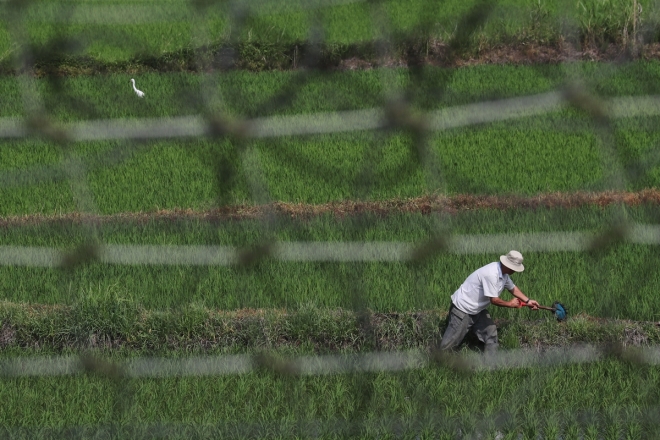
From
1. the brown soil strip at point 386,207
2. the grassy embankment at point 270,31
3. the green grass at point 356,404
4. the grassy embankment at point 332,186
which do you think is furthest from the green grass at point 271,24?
the green grass at point 356,404

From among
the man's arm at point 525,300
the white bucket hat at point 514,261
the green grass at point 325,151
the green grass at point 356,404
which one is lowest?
the green grass at point 325,151

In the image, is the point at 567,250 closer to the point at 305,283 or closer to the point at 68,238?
the point at 305,283

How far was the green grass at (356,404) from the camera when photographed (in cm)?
375

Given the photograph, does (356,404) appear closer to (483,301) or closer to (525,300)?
(483,301)

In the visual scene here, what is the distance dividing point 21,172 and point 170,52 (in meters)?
1.58

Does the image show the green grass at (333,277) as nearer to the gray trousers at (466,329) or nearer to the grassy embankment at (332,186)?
the grassy embankment at (332,186)

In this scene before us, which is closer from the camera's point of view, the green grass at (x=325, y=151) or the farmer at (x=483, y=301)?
the farmer at (x=483, y=301)

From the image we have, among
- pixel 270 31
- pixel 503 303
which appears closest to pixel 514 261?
pixel 503 303

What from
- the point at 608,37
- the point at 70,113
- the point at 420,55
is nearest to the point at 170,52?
the point at 70,113

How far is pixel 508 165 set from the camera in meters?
5.98

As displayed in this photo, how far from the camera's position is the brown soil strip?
5504 millimetres

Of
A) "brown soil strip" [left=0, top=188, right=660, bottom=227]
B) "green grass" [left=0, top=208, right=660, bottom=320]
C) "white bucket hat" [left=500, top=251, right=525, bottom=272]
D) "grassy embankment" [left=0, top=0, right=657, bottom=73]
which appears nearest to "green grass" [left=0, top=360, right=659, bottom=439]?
"white bucket hat" [left=500, top=251, right=525, bottom=272]

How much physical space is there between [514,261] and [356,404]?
2.56ft

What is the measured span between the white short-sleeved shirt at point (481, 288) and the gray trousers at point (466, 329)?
36 mm
